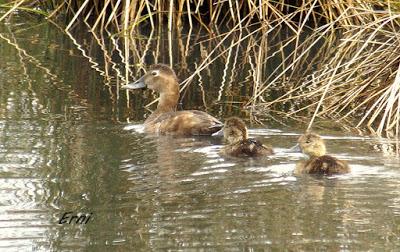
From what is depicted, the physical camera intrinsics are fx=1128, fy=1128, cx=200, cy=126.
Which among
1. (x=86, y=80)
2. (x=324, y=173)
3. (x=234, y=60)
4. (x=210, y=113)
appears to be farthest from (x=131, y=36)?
(x=324, y=173)

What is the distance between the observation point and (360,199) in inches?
245

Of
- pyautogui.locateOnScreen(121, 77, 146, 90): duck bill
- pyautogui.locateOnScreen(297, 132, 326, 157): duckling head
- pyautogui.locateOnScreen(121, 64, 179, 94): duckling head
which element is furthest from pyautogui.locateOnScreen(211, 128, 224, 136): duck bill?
pyautogui.locateOnScreen(121, 77, 146, 90): duck bill

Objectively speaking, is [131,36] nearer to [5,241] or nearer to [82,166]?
[82,166]

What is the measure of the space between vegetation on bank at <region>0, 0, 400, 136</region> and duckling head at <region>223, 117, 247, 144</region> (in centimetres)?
48

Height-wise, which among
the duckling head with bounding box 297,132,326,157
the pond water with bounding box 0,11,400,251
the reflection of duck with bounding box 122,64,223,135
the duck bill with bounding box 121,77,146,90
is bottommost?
the pond water with bounding box 0,11,400,251

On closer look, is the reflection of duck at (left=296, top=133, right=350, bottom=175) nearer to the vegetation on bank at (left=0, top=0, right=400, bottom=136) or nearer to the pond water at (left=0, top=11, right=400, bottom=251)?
the pond water at (left=0, top=11, right=400, bottom=251)

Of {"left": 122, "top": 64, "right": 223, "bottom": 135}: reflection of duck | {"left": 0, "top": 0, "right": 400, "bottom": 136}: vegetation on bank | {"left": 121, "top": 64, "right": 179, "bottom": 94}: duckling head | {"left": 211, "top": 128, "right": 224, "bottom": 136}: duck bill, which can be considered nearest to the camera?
{"left": 211, "top": 128, "right": 224, "bottom": 136}: duck bill

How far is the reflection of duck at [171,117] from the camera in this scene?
8266mm

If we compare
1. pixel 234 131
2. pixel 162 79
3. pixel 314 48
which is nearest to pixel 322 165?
pixel 234 131

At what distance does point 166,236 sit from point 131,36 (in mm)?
7604

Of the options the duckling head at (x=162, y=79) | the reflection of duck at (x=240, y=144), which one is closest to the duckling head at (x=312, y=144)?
the reflection of duck at (x=240, y=144)

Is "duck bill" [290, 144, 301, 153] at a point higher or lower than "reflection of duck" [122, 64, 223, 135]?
lower

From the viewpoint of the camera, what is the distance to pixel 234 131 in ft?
25.6

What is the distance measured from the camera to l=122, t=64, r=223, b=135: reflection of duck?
8.27m
